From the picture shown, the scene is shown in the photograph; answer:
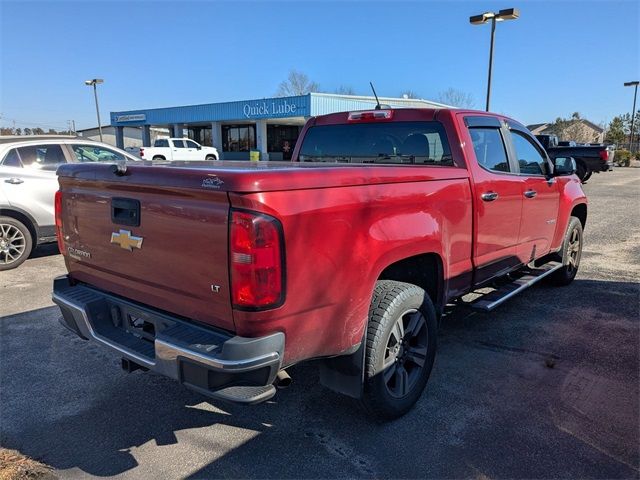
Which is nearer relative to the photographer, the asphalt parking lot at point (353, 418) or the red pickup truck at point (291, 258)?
the red pickup truck at point (291, 258)

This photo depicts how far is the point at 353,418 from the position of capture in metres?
Answer: 3.18

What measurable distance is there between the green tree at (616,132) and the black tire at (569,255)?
6275cm

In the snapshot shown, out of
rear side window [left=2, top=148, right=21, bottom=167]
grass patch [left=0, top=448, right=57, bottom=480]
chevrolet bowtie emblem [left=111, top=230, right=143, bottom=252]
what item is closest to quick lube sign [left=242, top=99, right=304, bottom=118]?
rear side window [left=2, top=148, right=21, bottom=167]

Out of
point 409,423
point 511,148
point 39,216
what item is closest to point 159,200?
point 409,423

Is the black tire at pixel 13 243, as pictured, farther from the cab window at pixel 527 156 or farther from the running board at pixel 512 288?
the cab window at pixel 527 156

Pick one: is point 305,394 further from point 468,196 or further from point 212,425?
point 468,196

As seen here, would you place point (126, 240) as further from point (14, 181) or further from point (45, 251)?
point (45, 251)

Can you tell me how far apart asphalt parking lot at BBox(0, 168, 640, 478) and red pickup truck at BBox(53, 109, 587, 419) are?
1.17 feet

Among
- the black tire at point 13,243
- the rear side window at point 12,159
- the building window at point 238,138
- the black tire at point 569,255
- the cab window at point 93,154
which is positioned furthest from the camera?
the building window at point 238,138

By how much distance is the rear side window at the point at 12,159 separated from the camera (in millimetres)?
7191

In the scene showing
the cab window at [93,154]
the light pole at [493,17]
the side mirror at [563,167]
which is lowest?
the side mirror at [563,167]

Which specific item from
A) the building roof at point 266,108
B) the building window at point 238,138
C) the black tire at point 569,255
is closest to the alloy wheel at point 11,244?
the black tire at point 569,255

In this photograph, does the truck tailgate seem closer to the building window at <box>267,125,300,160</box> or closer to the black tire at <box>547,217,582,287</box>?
the black tire at <box>547,217,582,287</box>

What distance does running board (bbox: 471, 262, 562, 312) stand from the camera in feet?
12.8
